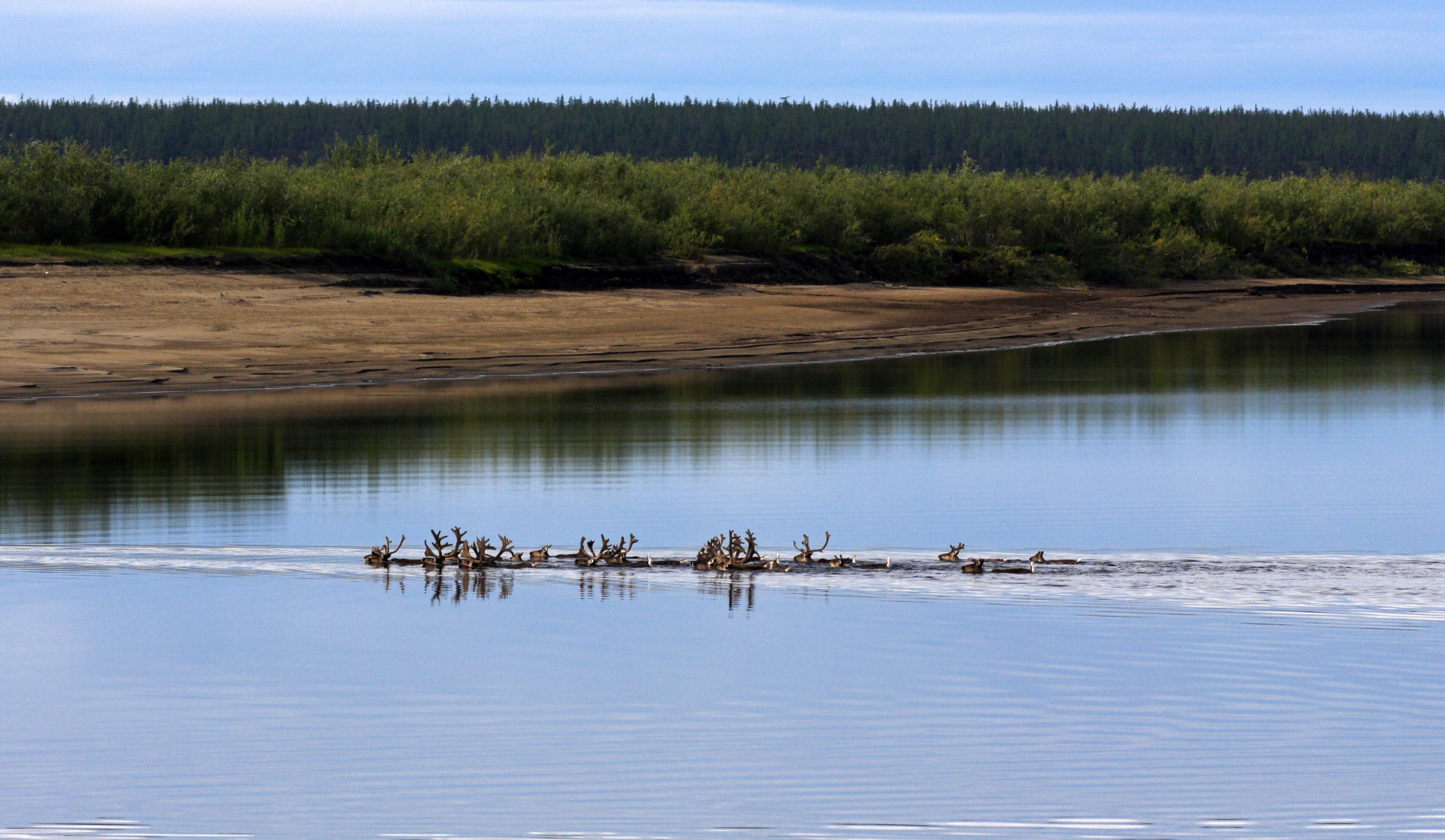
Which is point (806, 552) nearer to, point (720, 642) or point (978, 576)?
point (978, 576)

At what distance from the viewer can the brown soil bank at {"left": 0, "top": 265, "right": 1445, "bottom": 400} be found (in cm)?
2291

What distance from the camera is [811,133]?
464 feet

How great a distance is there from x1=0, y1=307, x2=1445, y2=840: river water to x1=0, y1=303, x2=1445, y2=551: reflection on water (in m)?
0.08

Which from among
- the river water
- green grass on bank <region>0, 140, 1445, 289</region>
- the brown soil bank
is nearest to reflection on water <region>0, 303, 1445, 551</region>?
the river water

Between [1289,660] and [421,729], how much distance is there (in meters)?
3.62

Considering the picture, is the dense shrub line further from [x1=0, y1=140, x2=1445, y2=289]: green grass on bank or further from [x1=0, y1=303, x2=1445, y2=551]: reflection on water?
[x1=0, y1=303, x2=1445, y2=551]: reflection on water

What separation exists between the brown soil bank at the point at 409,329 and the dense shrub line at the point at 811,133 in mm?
85417

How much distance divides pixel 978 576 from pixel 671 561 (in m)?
1.74

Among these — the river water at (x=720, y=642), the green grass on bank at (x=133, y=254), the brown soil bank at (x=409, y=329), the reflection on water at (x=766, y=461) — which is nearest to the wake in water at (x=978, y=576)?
the river water at (x=720, y=642)

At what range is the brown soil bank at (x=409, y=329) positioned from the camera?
75.2 ft

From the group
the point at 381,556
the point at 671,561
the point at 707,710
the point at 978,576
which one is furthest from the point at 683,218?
the point at 707,710

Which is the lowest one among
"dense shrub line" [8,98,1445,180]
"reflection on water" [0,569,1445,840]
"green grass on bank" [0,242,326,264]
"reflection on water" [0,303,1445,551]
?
"reflection on water" [0,569,1445,840]

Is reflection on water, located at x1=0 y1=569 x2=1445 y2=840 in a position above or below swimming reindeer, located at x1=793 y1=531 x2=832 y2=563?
below

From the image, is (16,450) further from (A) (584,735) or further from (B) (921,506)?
(A) (584,735)
